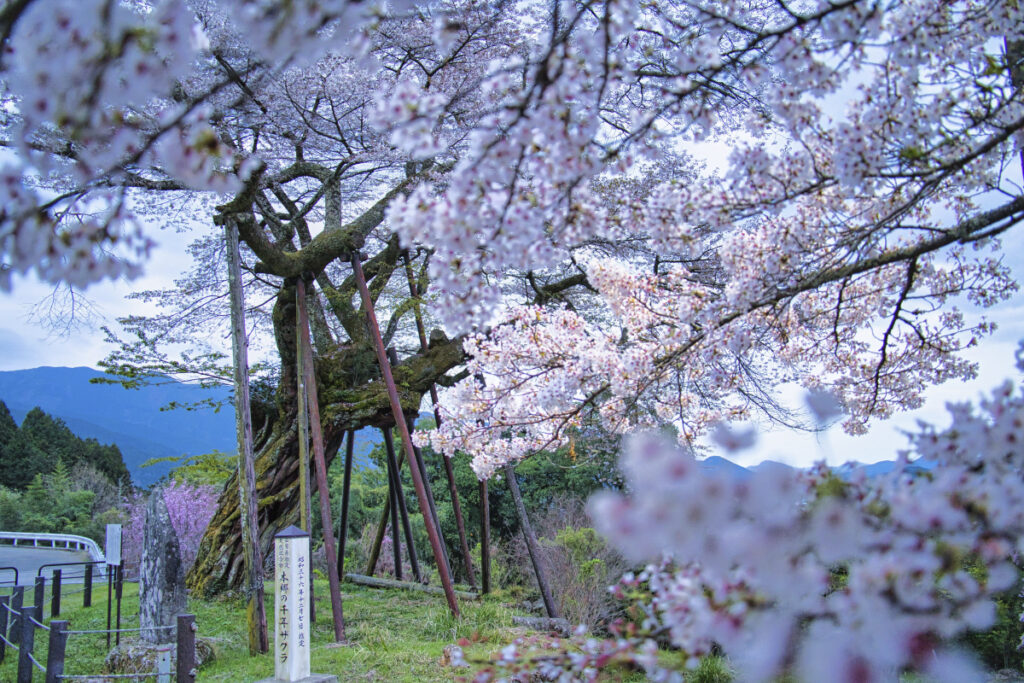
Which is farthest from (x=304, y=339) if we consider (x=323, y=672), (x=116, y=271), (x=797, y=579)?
(x=797, y=579)

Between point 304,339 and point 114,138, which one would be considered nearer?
point 114,138

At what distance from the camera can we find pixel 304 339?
569 centimetres

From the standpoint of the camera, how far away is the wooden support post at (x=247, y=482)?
4.75 meters

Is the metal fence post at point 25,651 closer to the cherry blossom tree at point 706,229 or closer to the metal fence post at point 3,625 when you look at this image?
the metal fence post at point 3,625

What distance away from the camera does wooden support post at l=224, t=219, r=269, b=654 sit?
15.6 ft

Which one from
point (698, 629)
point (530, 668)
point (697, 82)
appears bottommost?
point (530, 668)

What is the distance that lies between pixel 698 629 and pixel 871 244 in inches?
83.7

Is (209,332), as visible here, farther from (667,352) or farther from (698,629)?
(698,629)

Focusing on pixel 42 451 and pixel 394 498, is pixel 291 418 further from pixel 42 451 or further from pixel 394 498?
pixel 42 451

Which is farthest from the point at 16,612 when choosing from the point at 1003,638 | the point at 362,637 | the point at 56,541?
Result: the point at 56,541

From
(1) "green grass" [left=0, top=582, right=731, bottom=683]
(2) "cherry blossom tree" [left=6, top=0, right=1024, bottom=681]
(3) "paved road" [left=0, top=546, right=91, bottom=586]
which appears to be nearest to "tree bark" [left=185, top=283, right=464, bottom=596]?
(1) "green grass" [left=0, top=582, right=731, bottom=683]

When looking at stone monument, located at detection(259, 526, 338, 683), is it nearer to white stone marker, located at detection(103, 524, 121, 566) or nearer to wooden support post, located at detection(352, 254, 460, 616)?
wooden support post, located at detection(352, 254, 460, 616)

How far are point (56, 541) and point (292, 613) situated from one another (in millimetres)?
11926

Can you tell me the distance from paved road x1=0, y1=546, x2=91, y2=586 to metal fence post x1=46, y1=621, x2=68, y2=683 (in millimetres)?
7863
